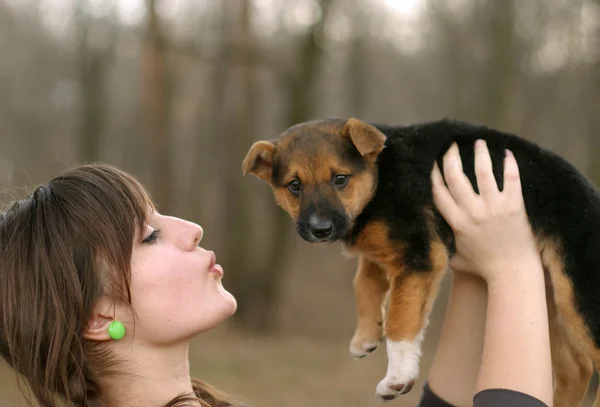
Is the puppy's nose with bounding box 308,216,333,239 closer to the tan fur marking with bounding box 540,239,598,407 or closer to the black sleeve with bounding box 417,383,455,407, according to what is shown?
the black sleeve with bounding box 417,383,455,407

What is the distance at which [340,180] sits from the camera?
150 inches

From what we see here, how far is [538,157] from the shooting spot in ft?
11.2

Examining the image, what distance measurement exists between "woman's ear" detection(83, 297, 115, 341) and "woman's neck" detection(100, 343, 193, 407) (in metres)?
0.11

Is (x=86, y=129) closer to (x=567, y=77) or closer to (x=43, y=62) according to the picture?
(x=43, y=62)

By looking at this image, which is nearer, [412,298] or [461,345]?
[461,345]

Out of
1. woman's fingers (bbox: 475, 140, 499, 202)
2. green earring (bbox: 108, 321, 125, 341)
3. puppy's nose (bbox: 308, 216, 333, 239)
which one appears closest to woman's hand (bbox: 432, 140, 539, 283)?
woman's fingers (bbox: 475, 140, 499, 202)

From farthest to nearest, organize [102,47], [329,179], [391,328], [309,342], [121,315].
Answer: [102,47] → [309,342] → [329,179] → [391,328] → [121,315]

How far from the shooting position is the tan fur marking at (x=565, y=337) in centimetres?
321

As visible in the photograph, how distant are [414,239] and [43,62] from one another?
22359 millimetres

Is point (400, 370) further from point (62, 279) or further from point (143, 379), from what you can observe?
point (62, 279)

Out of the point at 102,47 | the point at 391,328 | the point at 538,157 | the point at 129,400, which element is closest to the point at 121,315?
the point at 129,400

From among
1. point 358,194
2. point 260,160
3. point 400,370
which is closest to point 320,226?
point 358,194

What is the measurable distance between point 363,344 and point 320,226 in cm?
73

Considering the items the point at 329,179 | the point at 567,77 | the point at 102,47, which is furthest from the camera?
the point at 102,47
